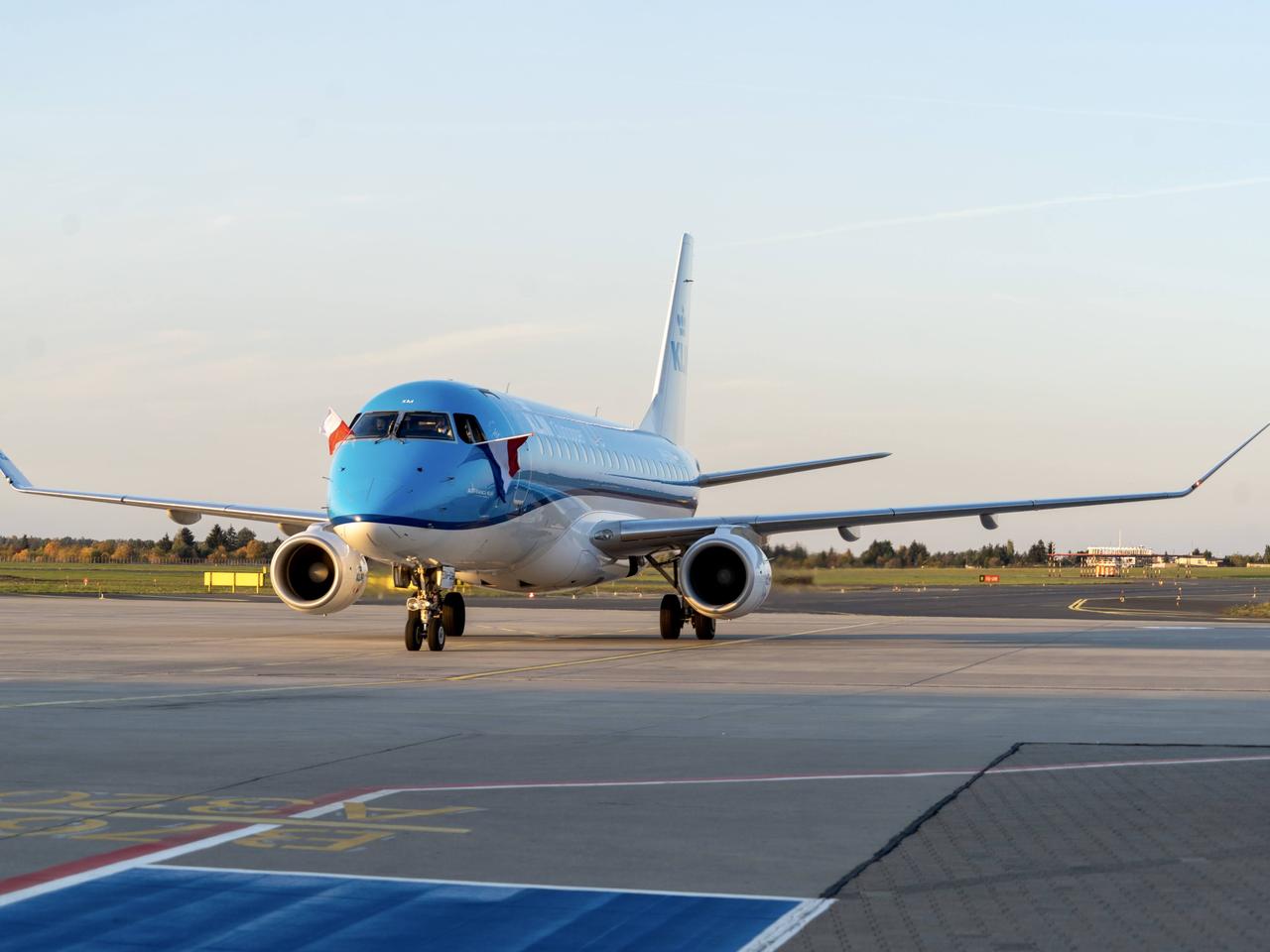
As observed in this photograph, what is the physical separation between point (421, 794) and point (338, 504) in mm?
14538

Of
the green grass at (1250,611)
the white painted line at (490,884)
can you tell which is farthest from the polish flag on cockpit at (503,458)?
the green grass at (1250,611)

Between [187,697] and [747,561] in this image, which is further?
[747,561]

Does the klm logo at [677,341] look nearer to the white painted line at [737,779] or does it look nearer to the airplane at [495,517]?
the airplane at [495,517]

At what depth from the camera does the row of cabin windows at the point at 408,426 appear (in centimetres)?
2409

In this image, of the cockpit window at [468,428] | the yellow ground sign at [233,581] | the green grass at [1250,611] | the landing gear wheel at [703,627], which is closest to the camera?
the cockpit window at [468,428]

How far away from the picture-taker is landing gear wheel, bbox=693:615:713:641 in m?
29.2

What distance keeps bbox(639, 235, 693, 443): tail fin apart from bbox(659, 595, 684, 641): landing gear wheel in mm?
9855

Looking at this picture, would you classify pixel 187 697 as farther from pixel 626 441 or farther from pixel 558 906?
pixel 626 441

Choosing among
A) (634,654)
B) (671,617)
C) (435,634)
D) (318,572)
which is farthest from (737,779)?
(671,617)

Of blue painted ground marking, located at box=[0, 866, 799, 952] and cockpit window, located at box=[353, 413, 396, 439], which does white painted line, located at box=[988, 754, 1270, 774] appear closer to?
blue painted ground marking, located at box=[0, 866, 799, 952]

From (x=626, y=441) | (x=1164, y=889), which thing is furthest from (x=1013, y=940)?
(x=626, y=441)

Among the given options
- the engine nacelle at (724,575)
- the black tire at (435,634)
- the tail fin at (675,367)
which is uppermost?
the tail fin at (675,367)

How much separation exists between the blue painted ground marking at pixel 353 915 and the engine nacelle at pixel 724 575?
19796 millimetres

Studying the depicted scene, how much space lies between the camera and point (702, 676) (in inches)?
760
